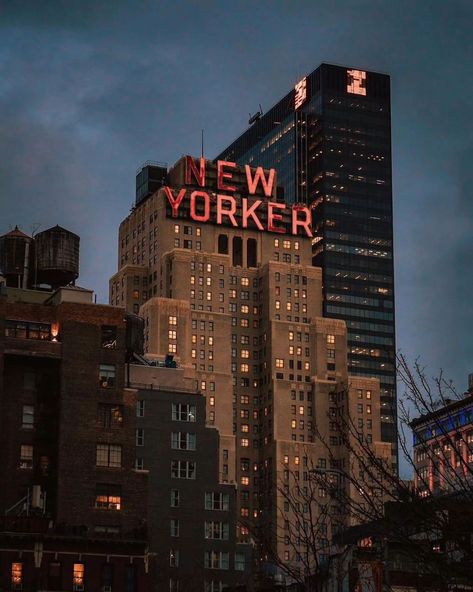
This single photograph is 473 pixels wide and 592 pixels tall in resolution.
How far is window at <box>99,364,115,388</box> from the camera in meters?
126

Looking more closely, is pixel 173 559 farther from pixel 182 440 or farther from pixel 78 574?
pixel 78 574

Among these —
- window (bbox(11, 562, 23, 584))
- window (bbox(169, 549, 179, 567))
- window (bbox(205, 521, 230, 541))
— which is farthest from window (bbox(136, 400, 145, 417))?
window (bbox(11, 562, 23, 584))

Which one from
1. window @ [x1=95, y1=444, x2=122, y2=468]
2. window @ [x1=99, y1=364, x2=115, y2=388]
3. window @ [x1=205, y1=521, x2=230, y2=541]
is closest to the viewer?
window @ [x1=95, y1=444, x2=122, y2=468]

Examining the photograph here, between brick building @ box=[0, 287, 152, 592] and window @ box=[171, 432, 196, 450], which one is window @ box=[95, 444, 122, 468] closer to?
brick building @ box=[0, 287, 152, 592]

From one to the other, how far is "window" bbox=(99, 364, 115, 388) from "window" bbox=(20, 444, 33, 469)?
9.34m

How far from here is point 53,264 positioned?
14525 centimetres

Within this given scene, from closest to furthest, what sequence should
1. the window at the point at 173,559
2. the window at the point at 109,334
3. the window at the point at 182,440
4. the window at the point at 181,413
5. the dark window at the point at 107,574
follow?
1. the dark window at the point at 107,574
2. the window at the point at 109,334
3. the window at the point at 173,559
4. the window at the point at 182,440
5. the window at the point at 181,413

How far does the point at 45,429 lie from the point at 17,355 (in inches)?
311

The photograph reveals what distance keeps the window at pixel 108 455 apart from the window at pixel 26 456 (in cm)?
644

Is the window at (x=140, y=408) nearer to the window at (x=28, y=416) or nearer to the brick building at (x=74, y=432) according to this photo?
the brick building at (x=74, y=432)

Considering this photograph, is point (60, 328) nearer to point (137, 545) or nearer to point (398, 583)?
point (137, 545)

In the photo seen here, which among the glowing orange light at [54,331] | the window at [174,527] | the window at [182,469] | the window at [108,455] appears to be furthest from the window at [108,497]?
the window at [174,527]

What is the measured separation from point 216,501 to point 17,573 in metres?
43.0

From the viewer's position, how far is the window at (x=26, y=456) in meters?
123
